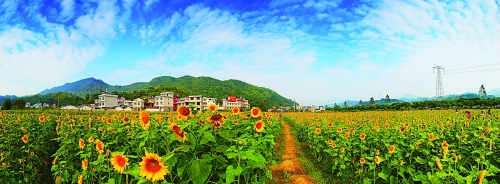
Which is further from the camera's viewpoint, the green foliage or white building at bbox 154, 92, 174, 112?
the green foliage

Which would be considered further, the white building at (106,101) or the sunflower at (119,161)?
the white building at (106,101)

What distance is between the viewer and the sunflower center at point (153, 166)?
199cm

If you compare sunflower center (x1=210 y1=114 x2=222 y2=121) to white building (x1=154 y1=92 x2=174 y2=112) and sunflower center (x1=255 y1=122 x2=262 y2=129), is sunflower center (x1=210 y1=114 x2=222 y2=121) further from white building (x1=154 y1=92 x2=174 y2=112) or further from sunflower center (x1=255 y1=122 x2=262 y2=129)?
white building (x1=154 y1=92 x2=174 y2=112)

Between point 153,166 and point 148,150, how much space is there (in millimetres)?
803

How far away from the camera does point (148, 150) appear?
2.73 meters

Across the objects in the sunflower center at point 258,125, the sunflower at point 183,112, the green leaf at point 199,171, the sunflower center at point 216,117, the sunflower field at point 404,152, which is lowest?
the sunflower field at point 404,152

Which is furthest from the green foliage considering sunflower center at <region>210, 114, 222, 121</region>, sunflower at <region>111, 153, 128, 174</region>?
sunflower at <region>111, 153, 128, 174</region>

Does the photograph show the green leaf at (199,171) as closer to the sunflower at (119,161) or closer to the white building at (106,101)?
the sunflower at (119,161)

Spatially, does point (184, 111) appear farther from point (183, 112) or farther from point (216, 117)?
point (216, 117)

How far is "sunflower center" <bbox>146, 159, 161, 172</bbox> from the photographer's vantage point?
1.99 m

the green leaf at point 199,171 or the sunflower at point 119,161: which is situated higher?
the sunflower at point 119,161

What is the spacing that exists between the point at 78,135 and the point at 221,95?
350ft

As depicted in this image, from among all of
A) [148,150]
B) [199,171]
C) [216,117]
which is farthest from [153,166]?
[216,117]

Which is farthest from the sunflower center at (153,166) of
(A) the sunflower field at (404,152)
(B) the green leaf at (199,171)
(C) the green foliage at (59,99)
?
(C) the green foliage at (59,99)
